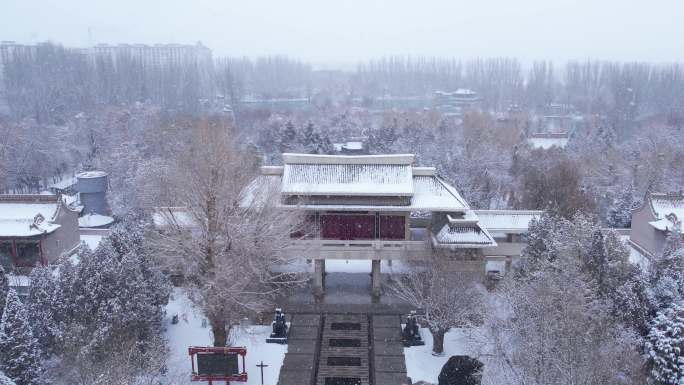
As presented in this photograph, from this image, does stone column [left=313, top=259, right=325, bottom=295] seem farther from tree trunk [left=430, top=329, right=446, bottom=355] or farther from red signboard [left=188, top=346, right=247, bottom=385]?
red signboard [left=188, top=346, right=247, bottom=385]

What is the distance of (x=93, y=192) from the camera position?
1067 inches

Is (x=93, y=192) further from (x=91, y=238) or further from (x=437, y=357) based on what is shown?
(x=437, y=357)

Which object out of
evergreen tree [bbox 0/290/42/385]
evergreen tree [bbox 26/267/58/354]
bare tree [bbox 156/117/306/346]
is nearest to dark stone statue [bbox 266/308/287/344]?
bare tree [bbox 156/117/306/346]

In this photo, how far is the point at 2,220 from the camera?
17109 millimetres

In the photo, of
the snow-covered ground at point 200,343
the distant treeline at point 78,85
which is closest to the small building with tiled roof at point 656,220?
the snow-covered ground at point 200,343

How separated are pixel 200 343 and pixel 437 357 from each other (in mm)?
6333

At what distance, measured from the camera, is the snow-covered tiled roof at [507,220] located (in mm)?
19250

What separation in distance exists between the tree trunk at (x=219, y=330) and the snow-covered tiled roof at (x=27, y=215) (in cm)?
745

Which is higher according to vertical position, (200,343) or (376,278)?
(376,278)

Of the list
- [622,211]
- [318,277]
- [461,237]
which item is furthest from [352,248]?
[622,211]

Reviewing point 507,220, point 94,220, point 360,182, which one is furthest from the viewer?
point 94,220

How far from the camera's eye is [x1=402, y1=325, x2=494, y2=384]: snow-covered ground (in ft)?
42.9

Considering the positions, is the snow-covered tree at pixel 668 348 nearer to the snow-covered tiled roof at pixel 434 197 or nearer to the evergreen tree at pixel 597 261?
the evergreen tree at pixel 597 261

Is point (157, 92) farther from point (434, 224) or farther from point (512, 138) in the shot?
point (434, 224)
